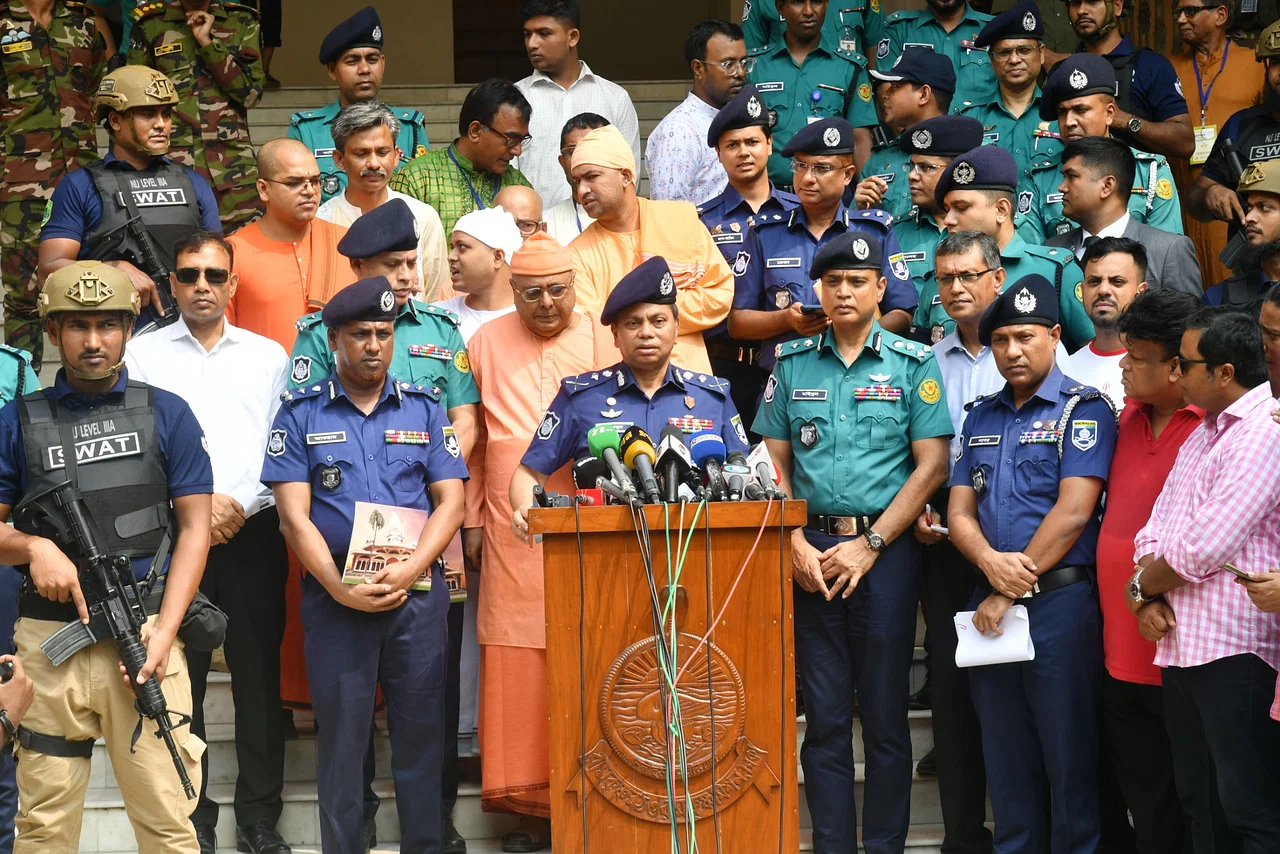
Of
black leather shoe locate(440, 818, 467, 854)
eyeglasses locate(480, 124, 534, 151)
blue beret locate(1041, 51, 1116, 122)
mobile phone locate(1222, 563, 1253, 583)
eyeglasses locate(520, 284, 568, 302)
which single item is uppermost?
blue beret locate(1041, 51, 1116, 122)

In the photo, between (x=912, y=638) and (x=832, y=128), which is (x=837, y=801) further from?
(x=832, y=128)

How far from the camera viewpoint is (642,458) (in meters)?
3.68

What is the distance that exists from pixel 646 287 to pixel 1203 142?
3.82 meters

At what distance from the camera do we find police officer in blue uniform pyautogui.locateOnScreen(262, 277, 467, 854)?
473cm

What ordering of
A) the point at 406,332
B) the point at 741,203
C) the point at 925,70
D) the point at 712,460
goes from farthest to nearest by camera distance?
the point at 925,70
the point at 741,203
the point at 406,332
the point at 712,460

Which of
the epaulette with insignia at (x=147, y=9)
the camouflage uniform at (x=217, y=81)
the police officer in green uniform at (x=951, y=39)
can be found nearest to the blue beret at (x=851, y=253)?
the police officer in green uniform at (x=951, y=39)

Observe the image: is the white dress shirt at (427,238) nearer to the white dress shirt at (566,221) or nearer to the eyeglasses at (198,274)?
the white dress shirt at (566,221)

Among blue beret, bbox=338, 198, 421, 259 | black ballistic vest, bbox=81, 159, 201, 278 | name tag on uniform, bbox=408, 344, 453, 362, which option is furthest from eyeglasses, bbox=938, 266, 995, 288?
black ballistic vest, bbox=81, 159, 201, 278

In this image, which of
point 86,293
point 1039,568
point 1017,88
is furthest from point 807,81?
point 86,293

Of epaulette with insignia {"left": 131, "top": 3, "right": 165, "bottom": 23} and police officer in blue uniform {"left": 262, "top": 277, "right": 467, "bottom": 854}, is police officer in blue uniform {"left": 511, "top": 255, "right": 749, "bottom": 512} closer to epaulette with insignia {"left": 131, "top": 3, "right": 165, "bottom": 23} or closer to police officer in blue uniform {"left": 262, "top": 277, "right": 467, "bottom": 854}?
police officer in blue uniform {"left": 262, "top": 277, "right": 467, "bottom": 854}

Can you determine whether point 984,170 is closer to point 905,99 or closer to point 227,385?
point 905,99

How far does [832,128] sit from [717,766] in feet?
9.67

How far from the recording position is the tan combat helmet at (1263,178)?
17.6ft

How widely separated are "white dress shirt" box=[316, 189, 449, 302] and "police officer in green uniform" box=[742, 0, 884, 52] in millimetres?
2435
